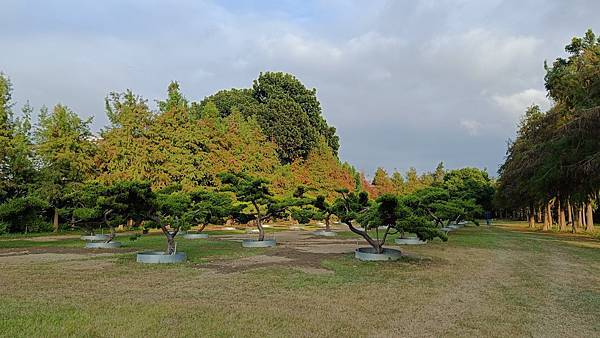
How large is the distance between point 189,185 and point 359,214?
50.0ft

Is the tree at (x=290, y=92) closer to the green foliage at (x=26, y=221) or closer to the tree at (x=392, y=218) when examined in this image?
the green foliage at (x=26, y=221)

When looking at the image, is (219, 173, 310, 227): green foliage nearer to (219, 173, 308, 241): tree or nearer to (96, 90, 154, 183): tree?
(219, 173, 308, 241): tree

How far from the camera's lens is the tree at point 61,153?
22219 millimetres

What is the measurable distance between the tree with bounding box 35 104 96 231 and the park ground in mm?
11911

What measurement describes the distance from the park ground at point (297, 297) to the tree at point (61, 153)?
11911 millimetres

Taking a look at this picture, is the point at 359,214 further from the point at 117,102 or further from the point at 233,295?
the point at 117,102

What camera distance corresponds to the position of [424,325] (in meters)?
5.18

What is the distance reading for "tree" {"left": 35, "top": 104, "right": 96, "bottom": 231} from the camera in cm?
2222

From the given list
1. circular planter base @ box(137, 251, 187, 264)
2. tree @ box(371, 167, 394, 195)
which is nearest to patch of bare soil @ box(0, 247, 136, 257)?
circular planter base @ box(137, 251, 187, 264)

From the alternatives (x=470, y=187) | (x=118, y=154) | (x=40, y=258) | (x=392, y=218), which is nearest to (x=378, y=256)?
(x=392, y=218)

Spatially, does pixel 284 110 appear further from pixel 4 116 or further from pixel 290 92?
pixel 4 116

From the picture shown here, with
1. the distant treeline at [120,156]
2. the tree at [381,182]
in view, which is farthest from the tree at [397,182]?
the distant treeline at [120,156]

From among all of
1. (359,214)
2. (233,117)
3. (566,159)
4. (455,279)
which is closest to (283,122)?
(233,117)

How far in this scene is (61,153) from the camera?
22.8 metres
